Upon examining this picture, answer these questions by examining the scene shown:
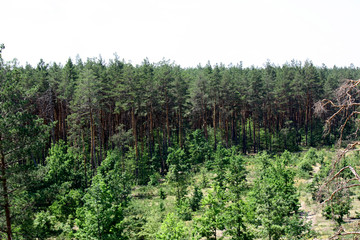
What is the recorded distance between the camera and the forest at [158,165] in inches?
518

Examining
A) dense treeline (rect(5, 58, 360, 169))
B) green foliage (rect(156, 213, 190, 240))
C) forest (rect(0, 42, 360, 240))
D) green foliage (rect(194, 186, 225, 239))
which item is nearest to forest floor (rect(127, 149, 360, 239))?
forest (rect(0, 42, 360, 240))

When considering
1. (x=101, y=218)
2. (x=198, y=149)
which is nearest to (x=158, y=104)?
(x=198, y=149)

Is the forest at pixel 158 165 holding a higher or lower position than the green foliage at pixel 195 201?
higher

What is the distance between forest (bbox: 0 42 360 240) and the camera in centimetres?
1316

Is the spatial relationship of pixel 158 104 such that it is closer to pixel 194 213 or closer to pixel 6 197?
pixel 194 213

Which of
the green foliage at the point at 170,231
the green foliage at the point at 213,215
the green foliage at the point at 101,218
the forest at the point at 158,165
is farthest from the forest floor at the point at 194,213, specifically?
the green foliage at the point at 170,231

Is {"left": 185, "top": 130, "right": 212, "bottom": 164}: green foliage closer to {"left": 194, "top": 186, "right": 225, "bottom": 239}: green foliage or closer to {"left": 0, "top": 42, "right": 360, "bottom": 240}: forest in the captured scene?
{"left": 0, "top": 42, "right": 360, "bottom": 240}: forest

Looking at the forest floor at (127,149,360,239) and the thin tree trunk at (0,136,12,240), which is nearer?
the thin tree trunk at (0,136,12,240)

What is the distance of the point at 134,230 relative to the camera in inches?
666

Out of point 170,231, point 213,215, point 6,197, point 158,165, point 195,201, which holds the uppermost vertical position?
point 6,197

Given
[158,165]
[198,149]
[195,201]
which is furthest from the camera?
[198,149]

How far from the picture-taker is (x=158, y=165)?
3831cm

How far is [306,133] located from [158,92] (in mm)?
30597

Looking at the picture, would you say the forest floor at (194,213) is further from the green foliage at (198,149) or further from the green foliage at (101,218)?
the green foliage at (198,149)
